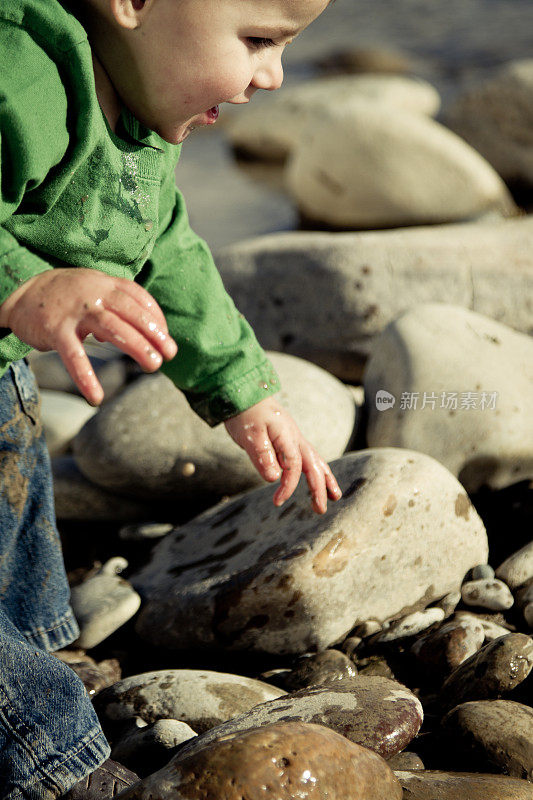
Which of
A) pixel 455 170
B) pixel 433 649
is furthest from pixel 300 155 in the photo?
pixel 433 649

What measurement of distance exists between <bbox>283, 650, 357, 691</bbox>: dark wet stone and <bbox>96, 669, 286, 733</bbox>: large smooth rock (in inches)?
2.9

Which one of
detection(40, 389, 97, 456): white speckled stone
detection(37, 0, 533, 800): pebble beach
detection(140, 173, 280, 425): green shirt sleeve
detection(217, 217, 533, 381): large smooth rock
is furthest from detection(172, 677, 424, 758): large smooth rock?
detection(217, 217, 533, 381): large smooth rock

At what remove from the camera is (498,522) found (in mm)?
3184

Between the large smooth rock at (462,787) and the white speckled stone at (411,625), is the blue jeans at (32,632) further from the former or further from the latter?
the white speckled stone at (411,625)

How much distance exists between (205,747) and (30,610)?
79 cm

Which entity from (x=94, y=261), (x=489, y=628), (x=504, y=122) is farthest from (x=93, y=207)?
(x=504, y=122)

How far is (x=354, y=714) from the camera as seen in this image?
2.07 m

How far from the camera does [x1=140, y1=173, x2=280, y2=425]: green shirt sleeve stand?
2289 mm

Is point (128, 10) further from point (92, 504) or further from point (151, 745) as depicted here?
point (92, 504)

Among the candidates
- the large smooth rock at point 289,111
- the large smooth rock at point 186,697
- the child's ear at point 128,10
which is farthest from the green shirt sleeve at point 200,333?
the large smooth rock at point 289,111

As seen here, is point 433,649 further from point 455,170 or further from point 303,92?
point 303,92

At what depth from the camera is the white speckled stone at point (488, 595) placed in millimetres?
2693

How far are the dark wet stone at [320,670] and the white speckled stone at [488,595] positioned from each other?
0.45 m

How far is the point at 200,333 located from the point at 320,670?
0.97 metres
